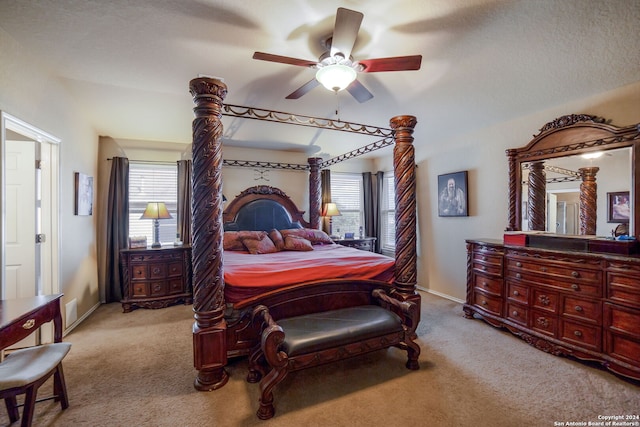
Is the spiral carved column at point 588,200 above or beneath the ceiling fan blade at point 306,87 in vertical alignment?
beneath

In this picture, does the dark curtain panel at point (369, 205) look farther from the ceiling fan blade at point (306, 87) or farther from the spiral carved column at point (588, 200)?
the ceiling fan blade at point (306, 87)

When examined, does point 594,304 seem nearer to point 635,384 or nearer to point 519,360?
point 635,384

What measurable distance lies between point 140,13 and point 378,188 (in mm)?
4851

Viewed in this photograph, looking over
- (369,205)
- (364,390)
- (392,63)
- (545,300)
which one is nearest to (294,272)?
(364,390)

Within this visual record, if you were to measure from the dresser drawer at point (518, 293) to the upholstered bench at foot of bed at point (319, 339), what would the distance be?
53.8 inches

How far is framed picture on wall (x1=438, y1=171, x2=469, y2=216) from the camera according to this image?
4.06 meters

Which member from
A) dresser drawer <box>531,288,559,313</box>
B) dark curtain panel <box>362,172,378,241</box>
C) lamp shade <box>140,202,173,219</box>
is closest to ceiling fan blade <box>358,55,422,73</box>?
dresser drawer <box>531,288,559,313</box>

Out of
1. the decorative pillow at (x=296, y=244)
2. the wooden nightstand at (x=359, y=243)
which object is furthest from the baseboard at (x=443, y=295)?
the decorative pillow at (x=296, y=244)

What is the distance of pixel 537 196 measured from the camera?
332 cm

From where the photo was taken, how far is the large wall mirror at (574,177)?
2.57 metres

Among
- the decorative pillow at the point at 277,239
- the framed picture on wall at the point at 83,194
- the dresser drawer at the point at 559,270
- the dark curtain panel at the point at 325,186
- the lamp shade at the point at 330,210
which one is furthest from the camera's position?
the dark curtain panel at the point at 325,186

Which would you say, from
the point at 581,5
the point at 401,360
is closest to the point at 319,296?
the point at 401,360

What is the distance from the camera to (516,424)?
175 cm

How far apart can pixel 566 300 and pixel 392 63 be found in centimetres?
277
